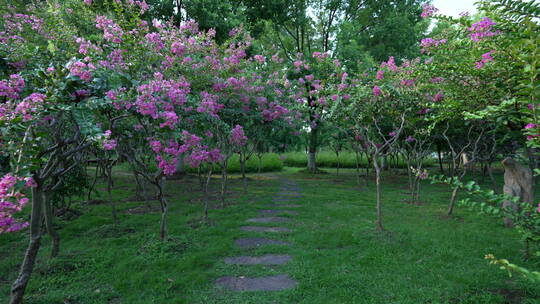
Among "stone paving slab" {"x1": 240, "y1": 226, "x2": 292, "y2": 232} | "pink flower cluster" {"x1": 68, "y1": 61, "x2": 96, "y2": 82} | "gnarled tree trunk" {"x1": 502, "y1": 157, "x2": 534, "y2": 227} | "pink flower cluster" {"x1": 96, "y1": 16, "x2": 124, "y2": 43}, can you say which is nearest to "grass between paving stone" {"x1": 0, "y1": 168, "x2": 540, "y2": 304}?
"stone paving slab" {"x1": 240, "y1": 226, "x2": 292, "y2": 232}

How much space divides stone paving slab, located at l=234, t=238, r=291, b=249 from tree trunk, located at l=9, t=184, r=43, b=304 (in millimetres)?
3357

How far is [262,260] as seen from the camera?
17.6 ft

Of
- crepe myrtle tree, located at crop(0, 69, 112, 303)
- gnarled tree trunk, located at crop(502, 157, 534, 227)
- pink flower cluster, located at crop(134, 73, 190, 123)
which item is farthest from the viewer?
gnarled tree trunk, located at crop(502, 157, 534, 227)

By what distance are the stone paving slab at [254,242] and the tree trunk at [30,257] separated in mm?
3357

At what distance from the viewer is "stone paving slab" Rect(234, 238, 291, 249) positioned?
242 inches

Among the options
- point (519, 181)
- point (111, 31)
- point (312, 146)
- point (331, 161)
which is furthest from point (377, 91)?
point (331, 161)

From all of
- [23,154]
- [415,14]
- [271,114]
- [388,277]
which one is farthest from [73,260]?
[415,14]

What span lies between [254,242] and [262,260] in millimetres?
996

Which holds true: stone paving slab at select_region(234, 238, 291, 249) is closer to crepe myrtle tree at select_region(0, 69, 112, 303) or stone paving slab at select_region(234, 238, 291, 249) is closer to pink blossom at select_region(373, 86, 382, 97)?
crepe myrtle tree at select_region(0, 69, 112, 303)

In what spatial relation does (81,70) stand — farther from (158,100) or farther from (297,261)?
(297,261)

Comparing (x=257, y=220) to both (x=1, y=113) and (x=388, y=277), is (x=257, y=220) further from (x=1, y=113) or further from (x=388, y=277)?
(x=1, y=113)

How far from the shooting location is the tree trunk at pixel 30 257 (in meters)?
3.71

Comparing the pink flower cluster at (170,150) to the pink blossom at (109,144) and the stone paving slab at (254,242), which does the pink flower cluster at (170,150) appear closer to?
the pink blossom at (109,144)

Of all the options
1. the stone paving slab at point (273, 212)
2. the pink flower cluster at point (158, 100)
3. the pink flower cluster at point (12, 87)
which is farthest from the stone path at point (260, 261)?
the pink flower cluster at point (12, 87)
